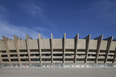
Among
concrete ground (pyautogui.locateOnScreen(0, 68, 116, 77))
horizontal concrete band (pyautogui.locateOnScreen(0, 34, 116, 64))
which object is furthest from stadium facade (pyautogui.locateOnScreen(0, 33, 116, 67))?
concrete ground (pyautogui.locateOnScreen(0, 68, 116, 77))

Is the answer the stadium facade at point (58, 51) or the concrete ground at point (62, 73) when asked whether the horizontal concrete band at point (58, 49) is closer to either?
the stadium facade at point (58, 51)

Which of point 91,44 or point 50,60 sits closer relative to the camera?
point 91,44

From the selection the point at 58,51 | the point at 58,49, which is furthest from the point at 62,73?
the point at 58,51

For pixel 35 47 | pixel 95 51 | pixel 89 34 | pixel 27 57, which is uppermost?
pixel 89 34

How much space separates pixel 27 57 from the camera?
27.9 m

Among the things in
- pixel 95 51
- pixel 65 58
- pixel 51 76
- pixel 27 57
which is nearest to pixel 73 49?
pixel 65 58

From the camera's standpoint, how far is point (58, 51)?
2811 centimetres

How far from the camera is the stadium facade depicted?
26.8 meters

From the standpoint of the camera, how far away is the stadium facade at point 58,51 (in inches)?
1056

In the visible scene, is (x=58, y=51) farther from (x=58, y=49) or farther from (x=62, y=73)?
(x=62, y=73)

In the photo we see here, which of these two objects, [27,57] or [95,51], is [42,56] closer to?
[27,57]

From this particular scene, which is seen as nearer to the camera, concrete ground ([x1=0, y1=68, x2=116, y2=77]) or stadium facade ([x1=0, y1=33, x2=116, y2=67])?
concrete ground ([x1=0, y1=68, x2=116, y2=77])

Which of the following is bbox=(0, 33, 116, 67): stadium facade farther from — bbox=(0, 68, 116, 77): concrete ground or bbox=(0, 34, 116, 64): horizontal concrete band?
bbox=(0, 68, 116, 77): concrete ground

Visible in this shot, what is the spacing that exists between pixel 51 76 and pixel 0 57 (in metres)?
34.9
